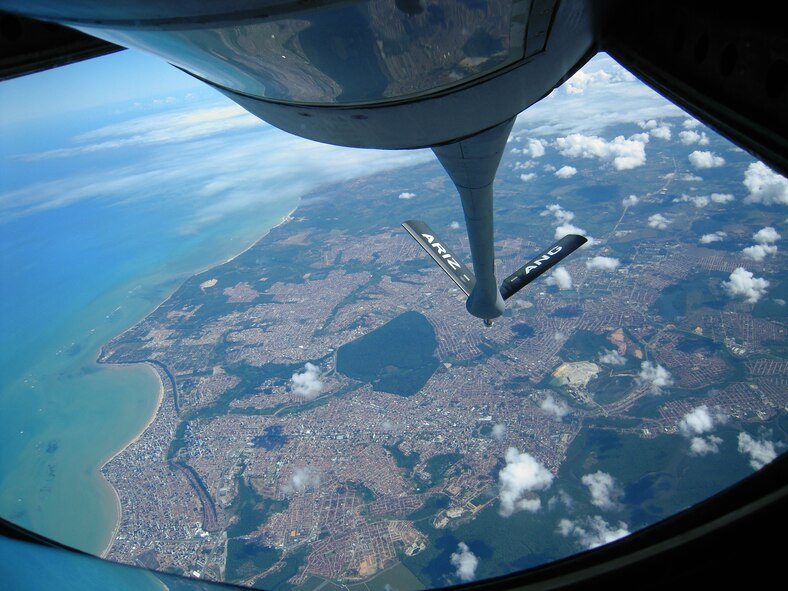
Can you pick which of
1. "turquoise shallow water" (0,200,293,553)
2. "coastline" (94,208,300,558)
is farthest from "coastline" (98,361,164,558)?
"turquoise shallow water" (0,200,293,553)

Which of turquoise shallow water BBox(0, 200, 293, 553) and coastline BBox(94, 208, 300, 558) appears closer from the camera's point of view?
coastline BBox(94, 208, 300, 558)

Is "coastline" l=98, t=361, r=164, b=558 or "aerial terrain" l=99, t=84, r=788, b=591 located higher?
"coastline" l=98, t=361, r=164, b=558

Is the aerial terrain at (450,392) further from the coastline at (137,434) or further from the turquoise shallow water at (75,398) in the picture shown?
the turquoise shallow water at (75,398)

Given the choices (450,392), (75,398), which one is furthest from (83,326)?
(450,392)

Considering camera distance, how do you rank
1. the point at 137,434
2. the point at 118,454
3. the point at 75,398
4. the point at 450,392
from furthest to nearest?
the point at 75,398 → the point at 450,392 → the point at 137,434 → the point at 118,454

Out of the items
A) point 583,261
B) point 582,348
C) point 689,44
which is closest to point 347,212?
point 583,261

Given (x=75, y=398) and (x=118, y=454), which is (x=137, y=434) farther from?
(x=75, y=398)

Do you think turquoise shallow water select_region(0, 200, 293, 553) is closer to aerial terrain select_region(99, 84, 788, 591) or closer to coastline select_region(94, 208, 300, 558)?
coastline select_region(94, 208, 300, 558)

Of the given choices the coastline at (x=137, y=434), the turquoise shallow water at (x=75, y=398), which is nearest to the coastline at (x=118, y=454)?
the coastline at (x=137, y=434)

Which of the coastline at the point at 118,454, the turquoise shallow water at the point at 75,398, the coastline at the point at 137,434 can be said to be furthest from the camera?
the turquoise shallow water at the point at 75,398
